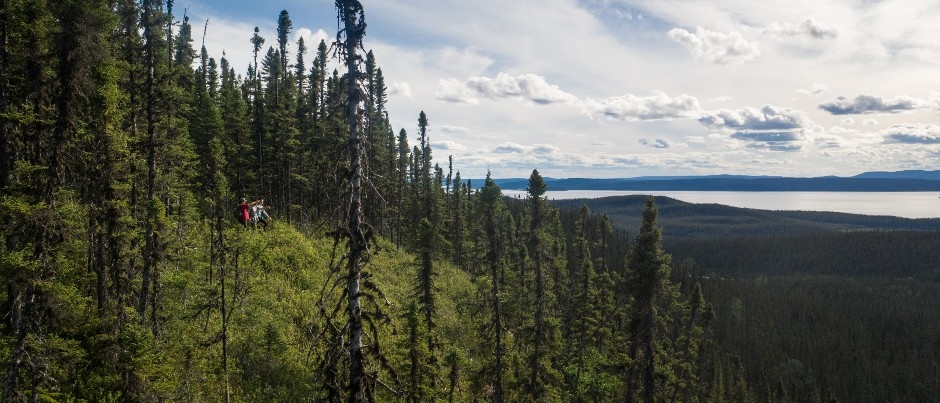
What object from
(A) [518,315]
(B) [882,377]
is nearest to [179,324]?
(A) [518,315]

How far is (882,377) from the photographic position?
329 ft

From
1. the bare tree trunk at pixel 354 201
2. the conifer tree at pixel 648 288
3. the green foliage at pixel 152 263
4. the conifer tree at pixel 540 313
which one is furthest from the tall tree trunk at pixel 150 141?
the conifer tree at pixel 648 288

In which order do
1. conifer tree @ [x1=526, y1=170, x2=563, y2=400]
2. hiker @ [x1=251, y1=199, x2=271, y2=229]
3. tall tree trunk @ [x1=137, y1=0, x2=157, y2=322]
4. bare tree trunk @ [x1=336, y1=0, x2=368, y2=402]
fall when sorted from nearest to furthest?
bare tree trunk @ [x1=336, y1=0, x2=368, y2=402]
tall tree trunk @ [x1=137, y1=0, x2=157, y2=322]
conifer tree @ [x1=526, y1=170, x2=563, y2=400]
hiker @ [x1=251, y1=199, x2=271, y2=229]

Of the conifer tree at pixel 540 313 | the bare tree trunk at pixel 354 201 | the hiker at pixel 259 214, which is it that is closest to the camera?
the bare tree trunk at pixel 354 201

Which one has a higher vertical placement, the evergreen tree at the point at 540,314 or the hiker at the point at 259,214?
the hiker at the point at 259,214

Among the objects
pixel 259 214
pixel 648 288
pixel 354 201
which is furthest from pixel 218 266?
pixel 648 288

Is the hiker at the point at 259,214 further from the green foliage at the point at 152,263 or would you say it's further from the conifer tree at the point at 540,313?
the conifer tree at the point at 540,313

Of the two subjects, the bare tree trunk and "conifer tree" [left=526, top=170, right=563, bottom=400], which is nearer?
the bare tree trunk

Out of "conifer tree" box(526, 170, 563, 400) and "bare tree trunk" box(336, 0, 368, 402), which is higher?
"bare tree trunk" box(336, 0, 368, 402)

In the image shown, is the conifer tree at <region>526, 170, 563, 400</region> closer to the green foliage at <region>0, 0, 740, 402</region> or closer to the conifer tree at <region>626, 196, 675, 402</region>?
the green foliage at <region>0, 0, 740, 402</region>

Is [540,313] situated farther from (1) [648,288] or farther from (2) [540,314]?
(1) [648,288]

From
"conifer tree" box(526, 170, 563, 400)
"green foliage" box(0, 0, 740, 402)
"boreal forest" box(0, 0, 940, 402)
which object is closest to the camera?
"green foliage" box(0, 0, 740, 402)

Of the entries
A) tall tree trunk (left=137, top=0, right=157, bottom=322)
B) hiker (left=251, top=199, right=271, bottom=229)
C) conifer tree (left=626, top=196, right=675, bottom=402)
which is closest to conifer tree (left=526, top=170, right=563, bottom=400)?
conifer tree (left=626, top=196, right=675, bottom=402)

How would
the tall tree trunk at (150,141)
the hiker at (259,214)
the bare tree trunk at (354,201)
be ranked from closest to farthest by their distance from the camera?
the bare tree trunk at (354,201), the tall tree trunk at (150,141), the hiker at (259,214)
